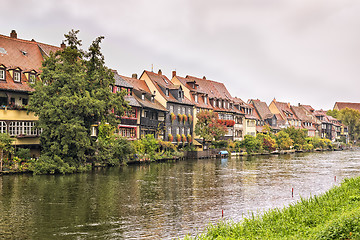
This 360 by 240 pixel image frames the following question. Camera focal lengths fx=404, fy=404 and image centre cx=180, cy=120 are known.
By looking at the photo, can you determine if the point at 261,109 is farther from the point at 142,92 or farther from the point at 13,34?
the point at 13,34

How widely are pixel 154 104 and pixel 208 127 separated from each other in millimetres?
12845

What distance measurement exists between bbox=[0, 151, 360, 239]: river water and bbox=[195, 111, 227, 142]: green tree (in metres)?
32.1

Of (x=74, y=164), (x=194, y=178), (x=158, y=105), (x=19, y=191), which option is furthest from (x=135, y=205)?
(x=158, y=105)

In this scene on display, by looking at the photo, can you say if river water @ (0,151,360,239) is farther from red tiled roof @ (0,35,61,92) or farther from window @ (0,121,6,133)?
red tiled roof @ (0,35,61,92)

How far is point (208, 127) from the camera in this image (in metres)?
76.1

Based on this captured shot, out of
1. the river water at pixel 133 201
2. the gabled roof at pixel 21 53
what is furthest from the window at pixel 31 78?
the river water at pixel 133 201

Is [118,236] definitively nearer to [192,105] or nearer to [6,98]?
[6,98]

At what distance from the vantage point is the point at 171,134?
235 ft

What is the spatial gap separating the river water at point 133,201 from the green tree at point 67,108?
3.43 meters

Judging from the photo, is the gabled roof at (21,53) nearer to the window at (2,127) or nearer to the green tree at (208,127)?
the window at (2,127)

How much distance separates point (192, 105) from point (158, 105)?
1071 cm

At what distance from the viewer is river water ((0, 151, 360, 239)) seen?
20156 mm

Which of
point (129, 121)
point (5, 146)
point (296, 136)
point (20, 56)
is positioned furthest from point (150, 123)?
point (296, 136)

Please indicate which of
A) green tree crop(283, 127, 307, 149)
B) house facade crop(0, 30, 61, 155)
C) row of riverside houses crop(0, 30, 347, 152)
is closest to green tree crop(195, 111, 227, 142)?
row of riverside houses crop(0, 30, 347, 152)
